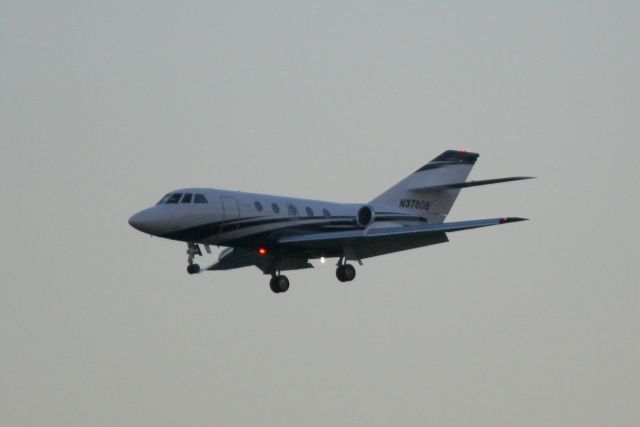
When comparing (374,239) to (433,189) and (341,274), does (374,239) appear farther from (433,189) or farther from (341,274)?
(433,189)

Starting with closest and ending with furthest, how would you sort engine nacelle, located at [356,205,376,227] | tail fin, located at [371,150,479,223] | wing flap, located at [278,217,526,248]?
wing flap, located at [278,217,526,248]
engine nacelle, located at [356,205,376,227]
tail fin, located at [371,150,479,223]

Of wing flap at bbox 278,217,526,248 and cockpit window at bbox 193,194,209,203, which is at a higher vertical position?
Answer: cockpit window at bbox 193,194,209,203

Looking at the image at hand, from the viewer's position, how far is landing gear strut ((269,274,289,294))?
2024 inches

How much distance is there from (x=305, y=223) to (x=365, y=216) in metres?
2.59

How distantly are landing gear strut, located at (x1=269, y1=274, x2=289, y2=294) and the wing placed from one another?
46.2 inches

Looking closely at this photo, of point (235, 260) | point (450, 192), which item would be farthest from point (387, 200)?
point (235, 260)

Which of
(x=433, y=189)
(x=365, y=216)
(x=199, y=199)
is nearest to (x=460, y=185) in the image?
(x=433, y=189)

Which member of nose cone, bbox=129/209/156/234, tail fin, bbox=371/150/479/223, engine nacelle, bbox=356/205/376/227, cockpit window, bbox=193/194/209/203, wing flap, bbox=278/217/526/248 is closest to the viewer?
nose cone, bbox=129/209/156/234

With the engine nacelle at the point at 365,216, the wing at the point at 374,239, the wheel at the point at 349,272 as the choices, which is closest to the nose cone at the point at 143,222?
the wing at the point at 374,239

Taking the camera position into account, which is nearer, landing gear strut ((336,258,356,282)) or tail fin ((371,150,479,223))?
landing gear strut ((336,258,356,282))

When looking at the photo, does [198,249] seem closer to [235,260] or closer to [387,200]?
[235,260]

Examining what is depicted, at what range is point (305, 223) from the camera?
5066cm

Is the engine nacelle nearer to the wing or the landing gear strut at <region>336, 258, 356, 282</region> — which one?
the wing

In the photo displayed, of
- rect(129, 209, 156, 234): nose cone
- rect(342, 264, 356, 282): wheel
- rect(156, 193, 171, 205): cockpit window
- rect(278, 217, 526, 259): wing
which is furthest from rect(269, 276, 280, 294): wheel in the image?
rect(129, 209, 156, 234): nose cone
